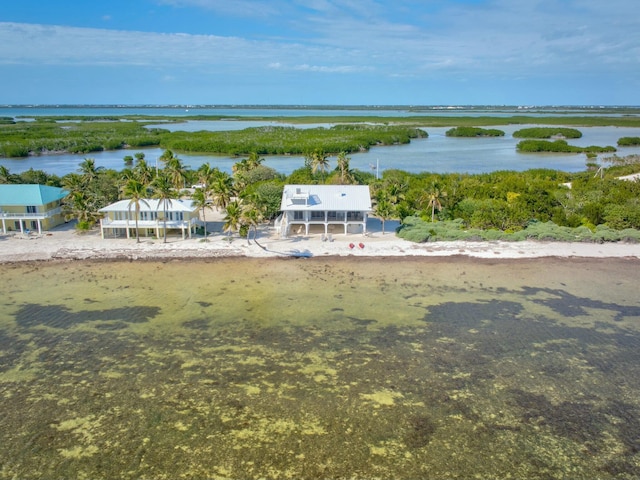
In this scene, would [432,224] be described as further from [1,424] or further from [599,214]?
[1,424]

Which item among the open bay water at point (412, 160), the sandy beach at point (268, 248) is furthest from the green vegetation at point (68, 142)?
the sandy beach at point (268, 248)

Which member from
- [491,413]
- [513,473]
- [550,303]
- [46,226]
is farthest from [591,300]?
[46,226]

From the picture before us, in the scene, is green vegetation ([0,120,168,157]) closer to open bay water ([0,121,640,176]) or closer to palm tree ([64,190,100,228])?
open bay water ([0,121,640,176])

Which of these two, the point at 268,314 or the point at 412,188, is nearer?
the point at 268,314

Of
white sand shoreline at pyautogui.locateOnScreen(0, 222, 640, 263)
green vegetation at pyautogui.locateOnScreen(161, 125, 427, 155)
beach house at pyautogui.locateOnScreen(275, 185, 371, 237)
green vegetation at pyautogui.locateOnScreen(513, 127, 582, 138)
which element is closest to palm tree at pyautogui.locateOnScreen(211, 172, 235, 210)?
white sand shoreline at pyautogui.locateOnScreen(0, 222, 640, 263)

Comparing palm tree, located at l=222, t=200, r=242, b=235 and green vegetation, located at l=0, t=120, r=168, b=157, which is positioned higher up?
green vegetation, located at l=0, t=120, r=168, b=157

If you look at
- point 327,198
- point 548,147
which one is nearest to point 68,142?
point 327,198

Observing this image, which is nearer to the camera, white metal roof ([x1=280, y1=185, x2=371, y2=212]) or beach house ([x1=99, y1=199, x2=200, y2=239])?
beach house ([x1=99, y1=199, x2=200, y2=239])
